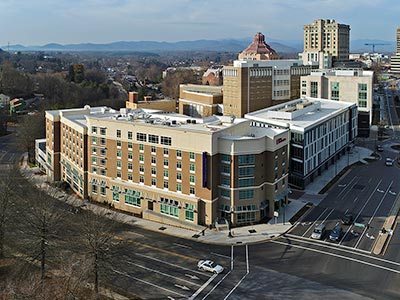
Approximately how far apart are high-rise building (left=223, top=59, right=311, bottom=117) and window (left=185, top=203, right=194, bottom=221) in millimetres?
35898

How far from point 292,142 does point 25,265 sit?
32.1 m

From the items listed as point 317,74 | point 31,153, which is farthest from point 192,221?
point 317,74

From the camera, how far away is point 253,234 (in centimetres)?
3803

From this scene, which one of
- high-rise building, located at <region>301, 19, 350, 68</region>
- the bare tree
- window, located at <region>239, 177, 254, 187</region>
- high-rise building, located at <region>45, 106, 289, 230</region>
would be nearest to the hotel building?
high-rise building, located at <region>45, 106, 289, 230</region>

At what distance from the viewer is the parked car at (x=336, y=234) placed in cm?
3659

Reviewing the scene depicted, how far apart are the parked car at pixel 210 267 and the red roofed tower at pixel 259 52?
86.8 metres

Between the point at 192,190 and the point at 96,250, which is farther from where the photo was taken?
the point at 192,190

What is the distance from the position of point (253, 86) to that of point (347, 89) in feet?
65.9

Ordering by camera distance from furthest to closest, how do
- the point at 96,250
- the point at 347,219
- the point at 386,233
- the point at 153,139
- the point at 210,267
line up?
the point at 153,139 < the point at 347,219 < the point at 386,233 < the point at 210,267 < the point at 96,250

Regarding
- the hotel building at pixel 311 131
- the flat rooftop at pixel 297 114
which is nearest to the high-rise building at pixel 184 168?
the hotel building at pixel 311 131

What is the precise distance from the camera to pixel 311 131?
52.6 metres

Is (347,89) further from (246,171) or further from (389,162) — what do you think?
(246,171)

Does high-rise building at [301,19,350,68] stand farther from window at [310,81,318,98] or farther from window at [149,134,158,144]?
window at [149,134,158,144]

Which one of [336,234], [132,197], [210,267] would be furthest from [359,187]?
[210,267]
